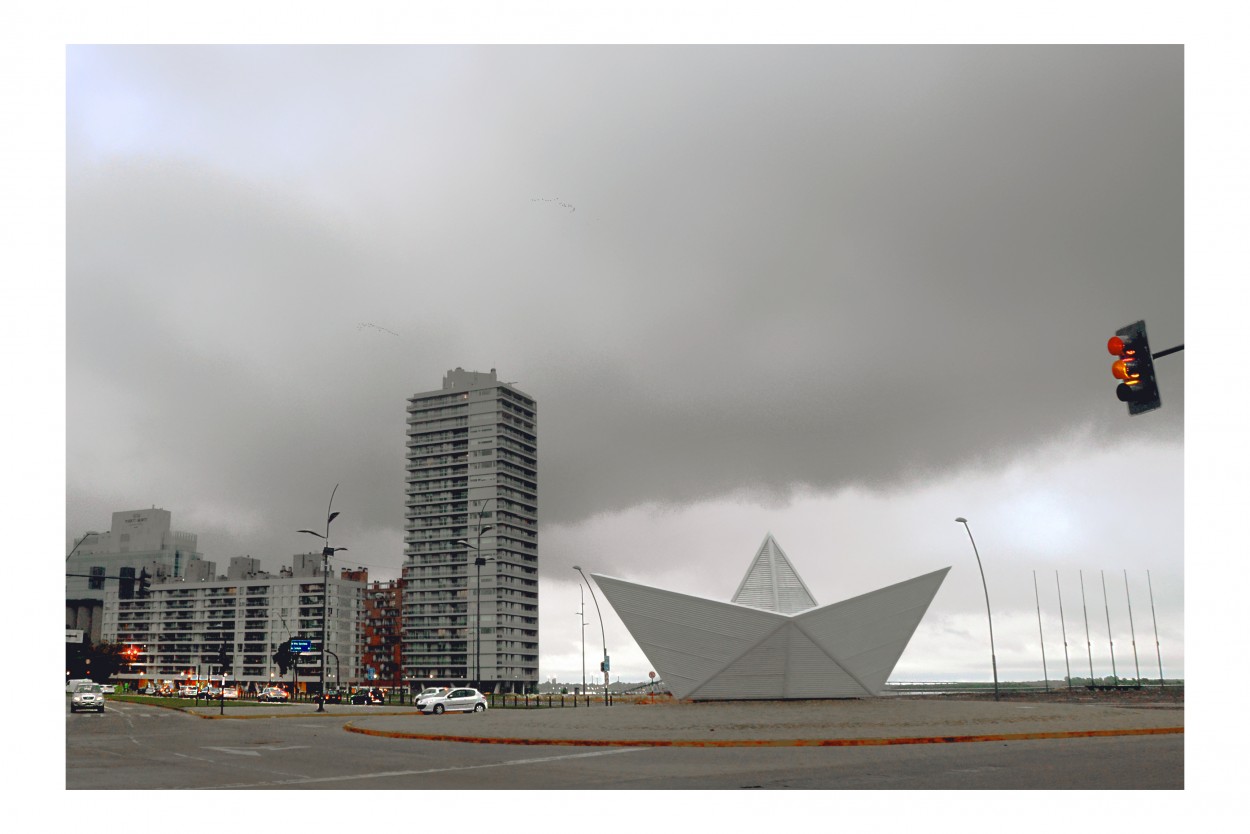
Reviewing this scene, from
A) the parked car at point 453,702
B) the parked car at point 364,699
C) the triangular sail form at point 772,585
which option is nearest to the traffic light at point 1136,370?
the parked car at point 453,702

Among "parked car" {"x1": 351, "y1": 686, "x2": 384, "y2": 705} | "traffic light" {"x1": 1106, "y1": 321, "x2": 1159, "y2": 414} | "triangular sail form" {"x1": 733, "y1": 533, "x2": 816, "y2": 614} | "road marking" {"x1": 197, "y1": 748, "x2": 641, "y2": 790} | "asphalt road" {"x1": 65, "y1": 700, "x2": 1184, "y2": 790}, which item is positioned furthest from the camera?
"parked car" {"x1": 351, "y1": 686, "x2": 384, "y2": 705}

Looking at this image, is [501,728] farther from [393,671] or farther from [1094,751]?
[393,671]

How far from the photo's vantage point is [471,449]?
162 meters

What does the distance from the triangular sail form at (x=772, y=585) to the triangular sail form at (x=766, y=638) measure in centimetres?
503

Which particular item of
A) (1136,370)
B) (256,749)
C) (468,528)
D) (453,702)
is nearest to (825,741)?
(1136,370)

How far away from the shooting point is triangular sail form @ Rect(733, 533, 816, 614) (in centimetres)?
5131

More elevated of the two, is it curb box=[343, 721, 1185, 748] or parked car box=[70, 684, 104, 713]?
curb box=[343, 721, 1185, 748]

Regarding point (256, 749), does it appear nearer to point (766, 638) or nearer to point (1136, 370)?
point (1136, 370)

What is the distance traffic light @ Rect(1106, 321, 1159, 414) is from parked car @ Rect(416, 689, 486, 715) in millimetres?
36619

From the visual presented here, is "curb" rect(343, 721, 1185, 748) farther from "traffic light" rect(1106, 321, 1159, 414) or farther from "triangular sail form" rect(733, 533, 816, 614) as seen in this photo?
"triangular sail form" rect(733, 533, 816, 614)

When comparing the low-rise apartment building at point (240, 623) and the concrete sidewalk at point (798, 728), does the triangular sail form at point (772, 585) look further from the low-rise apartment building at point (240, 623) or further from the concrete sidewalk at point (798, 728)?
the low-rise apartment building at point (240, 623)

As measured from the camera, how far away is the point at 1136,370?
38.3 ft

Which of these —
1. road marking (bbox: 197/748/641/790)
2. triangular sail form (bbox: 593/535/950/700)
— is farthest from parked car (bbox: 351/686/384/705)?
road marking (bbox: 197/748/641/790)

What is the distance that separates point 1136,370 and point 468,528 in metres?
154
